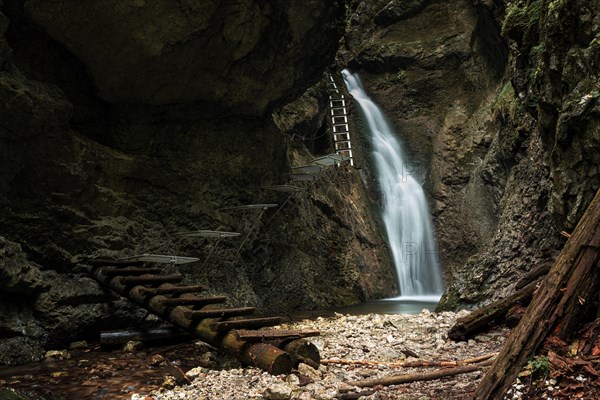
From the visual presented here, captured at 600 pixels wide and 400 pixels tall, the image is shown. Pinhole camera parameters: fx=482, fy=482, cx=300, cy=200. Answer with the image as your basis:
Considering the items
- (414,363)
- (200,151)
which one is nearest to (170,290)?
(414,363)

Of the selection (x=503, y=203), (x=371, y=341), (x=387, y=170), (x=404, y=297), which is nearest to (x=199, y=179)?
(x=371, y=341)

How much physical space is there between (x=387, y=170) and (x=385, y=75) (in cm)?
631

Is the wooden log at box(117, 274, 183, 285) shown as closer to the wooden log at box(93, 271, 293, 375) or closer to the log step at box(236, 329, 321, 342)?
the wooden log at box(93, 271, 293, 375)

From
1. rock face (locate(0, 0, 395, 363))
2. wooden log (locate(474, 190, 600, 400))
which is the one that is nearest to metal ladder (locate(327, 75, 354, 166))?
rock face (locate(0, 0, 395, 363))

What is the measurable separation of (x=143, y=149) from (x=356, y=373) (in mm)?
7546

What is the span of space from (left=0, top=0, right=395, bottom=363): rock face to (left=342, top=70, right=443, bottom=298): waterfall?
6216 mm

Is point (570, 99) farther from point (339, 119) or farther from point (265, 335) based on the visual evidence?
point (339, 119)

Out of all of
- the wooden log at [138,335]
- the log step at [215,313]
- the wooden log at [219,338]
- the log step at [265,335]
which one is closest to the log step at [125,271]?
the wooden log at [219,338]

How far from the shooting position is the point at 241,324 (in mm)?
6543

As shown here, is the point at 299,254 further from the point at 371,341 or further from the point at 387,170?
the point at 387,170

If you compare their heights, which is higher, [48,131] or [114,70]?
[114,70]

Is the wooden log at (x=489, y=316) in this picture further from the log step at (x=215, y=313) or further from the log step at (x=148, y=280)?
the log step at (x=148, y=280)

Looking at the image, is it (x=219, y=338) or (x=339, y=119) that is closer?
(x=219, y=338)

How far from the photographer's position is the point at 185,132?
11805 mm
